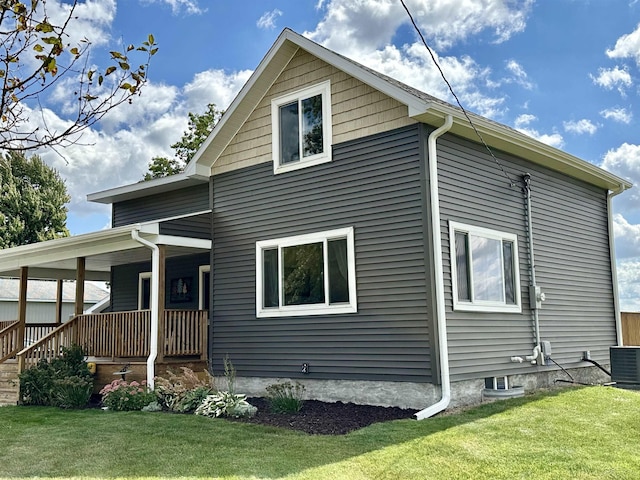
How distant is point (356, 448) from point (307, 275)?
4171 millimetres

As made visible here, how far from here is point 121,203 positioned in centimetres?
1580

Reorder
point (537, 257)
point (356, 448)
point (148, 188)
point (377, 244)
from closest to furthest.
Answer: point (356, 448) → point (377, 244) → point (537, 257) → point (148, 188)

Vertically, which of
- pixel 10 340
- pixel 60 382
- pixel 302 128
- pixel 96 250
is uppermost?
pixel 302 128

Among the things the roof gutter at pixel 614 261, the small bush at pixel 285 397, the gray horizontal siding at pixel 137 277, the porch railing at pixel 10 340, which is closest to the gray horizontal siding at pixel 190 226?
the gray horizontal siding at pixel 137 277

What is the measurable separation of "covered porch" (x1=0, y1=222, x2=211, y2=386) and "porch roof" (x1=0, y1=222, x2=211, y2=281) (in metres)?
0.02

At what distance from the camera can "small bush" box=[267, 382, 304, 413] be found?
9570 millimetres

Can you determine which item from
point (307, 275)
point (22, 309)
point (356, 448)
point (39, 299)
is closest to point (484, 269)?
point (307, 275)

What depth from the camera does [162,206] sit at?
1480 centimetres

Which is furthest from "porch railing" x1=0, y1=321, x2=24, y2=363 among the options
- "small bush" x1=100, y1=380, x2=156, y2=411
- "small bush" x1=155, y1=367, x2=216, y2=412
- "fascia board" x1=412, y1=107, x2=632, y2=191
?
"fascia board" x1=412, y1=107, x2=632, y2=191

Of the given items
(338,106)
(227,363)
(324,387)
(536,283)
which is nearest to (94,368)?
(227,363)

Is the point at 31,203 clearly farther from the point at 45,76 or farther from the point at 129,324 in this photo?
the point at 45,76

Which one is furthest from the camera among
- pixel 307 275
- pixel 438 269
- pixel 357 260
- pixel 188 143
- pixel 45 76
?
pixel 188 143

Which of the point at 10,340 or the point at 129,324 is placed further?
the point at 10,340

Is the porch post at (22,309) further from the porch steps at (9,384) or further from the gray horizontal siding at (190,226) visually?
the gray horizontal siding at (190,226)
